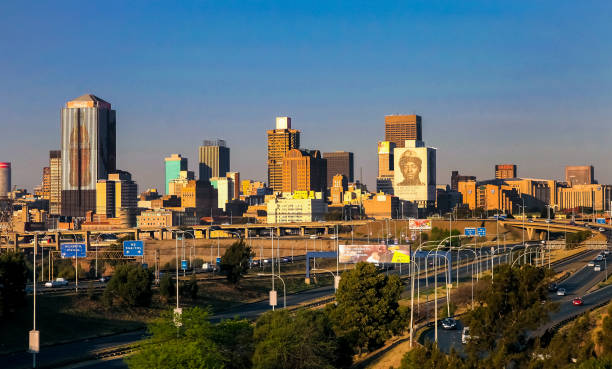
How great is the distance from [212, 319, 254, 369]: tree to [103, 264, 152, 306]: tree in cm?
3771

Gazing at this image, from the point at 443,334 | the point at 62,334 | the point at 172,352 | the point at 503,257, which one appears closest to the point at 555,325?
the point at 443,334

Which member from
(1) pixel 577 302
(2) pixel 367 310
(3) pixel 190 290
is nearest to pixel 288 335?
(2) pixel 367 310

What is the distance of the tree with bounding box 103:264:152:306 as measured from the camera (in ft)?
331

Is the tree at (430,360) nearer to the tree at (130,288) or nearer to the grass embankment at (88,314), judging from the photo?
the grass embankment at (88,314)

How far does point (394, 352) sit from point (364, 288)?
32.2 ft

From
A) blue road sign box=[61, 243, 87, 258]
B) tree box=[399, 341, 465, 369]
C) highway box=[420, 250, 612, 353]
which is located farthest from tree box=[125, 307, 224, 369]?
blue road sign box=[61, 243, 87, 258]

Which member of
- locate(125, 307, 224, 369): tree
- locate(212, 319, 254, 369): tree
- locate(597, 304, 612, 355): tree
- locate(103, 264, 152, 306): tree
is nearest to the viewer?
locate(597, 304, 612, 355): tree

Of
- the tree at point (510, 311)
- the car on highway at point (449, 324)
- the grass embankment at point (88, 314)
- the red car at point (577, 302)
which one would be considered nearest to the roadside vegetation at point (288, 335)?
the car on highway at point (449, 324)

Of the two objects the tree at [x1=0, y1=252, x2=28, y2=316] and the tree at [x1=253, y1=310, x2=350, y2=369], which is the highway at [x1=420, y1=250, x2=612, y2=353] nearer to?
the tree at [x1=253, y1=310, x2=350, y2=369]

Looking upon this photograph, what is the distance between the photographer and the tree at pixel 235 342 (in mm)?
61438

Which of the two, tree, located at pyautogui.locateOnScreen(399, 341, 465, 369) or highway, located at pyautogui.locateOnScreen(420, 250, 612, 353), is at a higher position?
tree, located at pyautogui.locateOnScreen(399, 341, 465, 369)

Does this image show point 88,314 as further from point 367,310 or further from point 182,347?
point 182,347

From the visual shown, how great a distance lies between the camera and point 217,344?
6088cm

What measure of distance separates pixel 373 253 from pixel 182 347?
69863 millimetres
